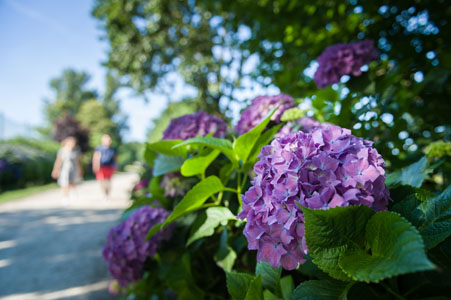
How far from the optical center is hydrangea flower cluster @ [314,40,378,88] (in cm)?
140

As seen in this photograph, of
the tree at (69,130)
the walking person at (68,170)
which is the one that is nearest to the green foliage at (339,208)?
the walking person at (68,170)

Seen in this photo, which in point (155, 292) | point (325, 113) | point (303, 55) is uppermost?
point (303, 55)

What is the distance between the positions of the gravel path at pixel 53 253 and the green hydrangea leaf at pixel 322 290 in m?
2.91

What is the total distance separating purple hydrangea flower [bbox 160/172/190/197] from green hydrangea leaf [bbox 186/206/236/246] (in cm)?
23

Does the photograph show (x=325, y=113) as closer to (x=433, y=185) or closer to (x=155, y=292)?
(x=433, y=185)

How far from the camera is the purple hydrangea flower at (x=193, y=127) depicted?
120 cm

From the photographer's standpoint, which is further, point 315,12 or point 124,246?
point 315,12

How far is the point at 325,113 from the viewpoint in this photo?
1238 mm

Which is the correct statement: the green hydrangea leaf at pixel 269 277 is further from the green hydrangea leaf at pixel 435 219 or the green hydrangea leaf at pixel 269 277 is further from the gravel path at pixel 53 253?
the gravel path at pixel 53 253

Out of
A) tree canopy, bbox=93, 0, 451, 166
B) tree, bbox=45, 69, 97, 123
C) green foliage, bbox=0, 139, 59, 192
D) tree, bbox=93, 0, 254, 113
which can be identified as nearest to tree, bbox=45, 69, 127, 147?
tree, bbox=45, 69, 97, 123

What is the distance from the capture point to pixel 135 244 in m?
1.25

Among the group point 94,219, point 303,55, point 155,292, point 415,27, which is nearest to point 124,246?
point 155,292

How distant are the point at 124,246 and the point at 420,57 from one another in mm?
2407

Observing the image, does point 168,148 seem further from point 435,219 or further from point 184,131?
point 435,219
